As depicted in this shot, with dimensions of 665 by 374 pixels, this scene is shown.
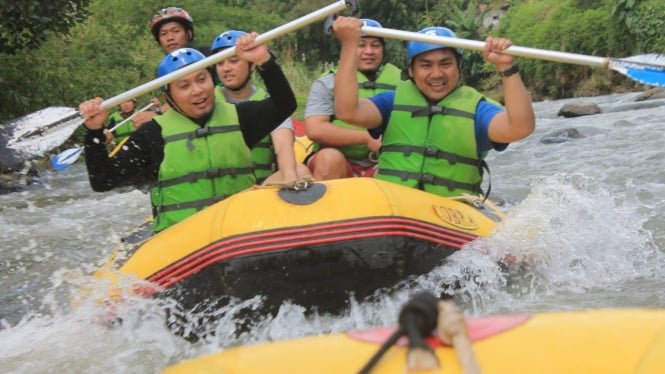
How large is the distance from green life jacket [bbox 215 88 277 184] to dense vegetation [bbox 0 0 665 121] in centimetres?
486

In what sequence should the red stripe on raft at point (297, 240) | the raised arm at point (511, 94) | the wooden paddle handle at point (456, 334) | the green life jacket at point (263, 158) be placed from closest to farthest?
the wooden paddle handle at point (456, 334)
the red stripe on raft at point (297, 240)
the raised arm at point (511, 94)
the green life jacket at point (263, 158)

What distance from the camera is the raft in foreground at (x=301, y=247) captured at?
297cm

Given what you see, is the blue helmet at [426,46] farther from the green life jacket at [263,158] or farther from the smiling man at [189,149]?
the green life jacket at [263,158]

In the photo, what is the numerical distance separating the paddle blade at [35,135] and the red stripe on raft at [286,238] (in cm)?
104

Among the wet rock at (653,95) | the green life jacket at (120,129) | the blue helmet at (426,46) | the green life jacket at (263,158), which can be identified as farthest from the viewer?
the wet rock at (653,95)

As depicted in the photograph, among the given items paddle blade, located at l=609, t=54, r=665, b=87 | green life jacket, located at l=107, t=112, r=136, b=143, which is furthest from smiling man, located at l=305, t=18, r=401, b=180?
green life jacket, located at l=107, t=112, r=136, b=143

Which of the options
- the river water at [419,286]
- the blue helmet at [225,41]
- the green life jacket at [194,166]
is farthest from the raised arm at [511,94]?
the blue helmet at [225,41]

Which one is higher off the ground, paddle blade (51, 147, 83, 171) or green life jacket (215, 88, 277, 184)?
paddle blade (51, 147, 83, 171)

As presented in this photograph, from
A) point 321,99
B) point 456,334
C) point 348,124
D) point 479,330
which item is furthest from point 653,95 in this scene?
point 456,334

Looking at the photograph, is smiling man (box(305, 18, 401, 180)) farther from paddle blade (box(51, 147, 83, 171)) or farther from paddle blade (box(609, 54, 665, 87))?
paddle blade (box(609, 54, 665, 87))

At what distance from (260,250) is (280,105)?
89 cm

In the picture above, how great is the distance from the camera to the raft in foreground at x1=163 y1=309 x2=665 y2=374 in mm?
1501

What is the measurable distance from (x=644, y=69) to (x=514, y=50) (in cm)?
49

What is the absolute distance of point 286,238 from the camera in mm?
2965
